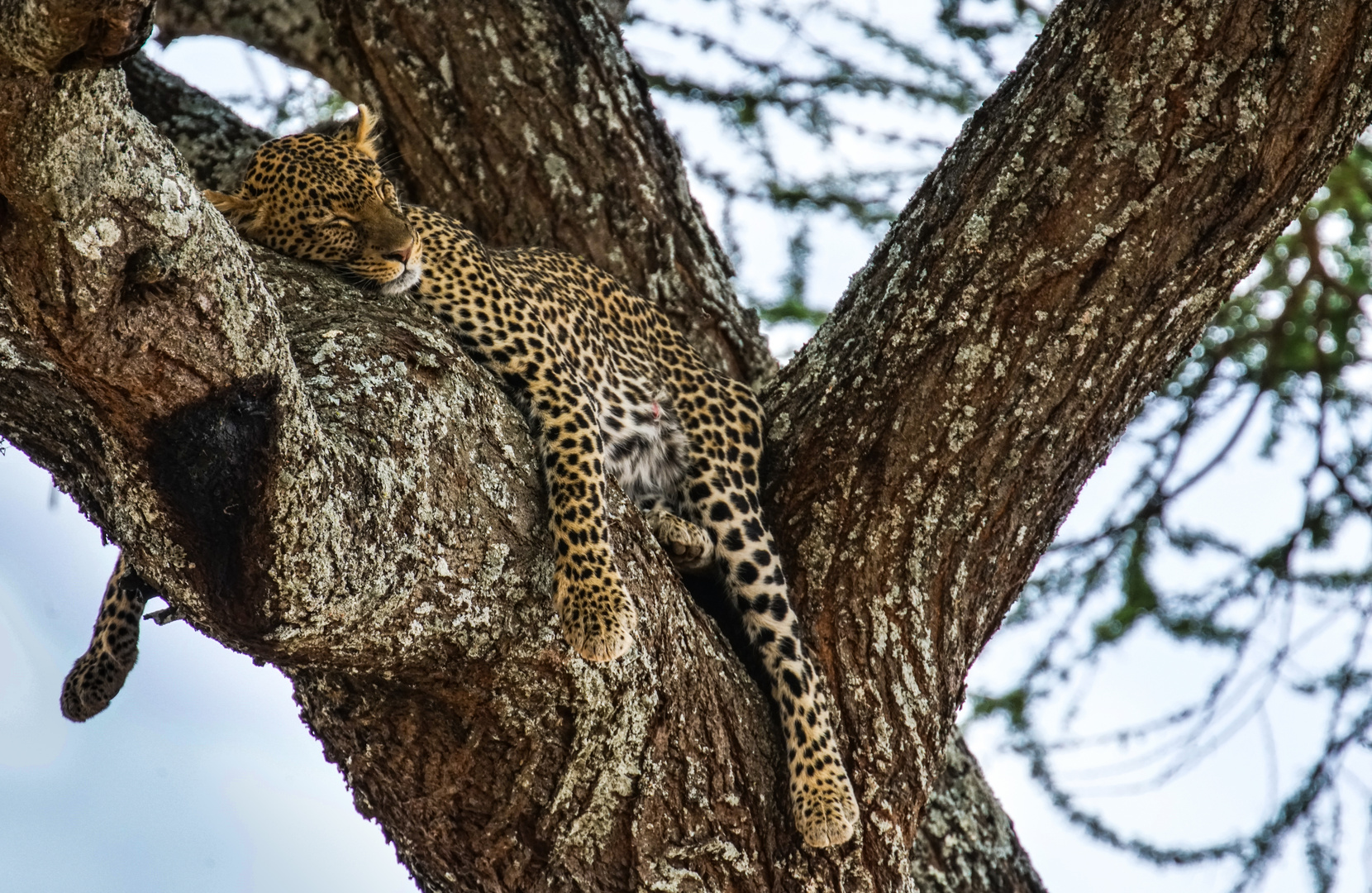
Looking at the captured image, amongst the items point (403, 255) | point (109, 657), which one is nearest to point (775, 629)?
point (403, 255)

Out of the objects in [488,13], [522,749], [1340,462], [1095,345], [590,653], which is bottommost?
[522,749]

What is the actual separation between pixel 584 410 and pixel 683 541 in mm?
510

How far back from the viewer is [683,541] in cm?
418

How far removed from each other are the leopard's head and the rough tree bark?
0.85 feet

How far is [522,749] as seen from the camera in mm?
3537

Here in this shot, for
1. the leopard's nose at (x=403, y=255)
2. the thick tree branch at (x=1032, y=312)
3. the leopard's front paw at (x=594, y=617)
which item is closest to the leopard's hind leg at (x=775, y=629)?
the thick tree branch at (x=1032, y=312)

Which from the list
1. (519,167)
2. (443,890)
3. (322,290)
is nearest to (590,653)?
(443,890)

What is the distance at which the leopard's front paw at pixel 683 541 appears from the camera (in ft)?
13.8

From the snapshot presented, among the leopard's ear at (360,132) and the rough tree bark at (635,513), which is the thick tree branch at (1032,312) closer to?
the rough tree bark at (635,513)

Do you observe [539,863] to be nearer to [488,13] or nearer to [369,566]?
[369,566]

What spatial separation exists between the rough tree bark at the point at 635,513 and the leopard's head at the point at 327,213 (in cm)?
26

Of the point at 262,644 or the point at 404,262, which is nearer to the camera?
the point at 262,644

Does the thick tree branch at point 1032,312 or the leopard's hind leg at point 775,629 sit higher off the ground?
the thick tree branch at point 1032,312

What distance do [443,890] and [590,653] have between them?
3.15 feet
